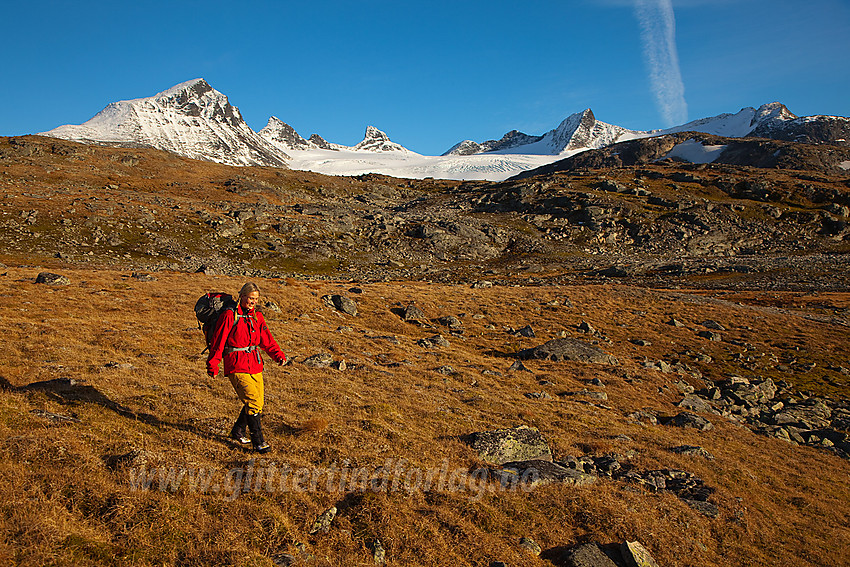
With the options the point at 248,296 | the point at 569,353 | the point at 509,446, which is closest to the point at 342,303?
the point at 569,353

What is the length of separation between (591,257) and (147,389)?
96.2 m

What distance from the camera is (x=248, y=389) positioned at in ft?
32.9

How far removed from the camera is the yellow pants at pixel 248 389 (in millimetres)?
9977

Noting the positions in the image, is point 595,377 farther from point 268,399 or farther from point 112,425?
point 112,425

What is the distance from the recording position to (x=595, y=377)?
82.7 ft

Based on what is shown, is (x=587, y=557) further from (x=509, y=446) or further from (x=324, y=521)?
(x=324, y=521)

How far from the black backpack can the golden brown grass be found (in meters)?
2.76

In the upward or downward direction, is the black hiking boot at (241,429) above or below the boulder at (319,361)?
above

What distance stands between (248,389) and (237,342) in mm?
1175

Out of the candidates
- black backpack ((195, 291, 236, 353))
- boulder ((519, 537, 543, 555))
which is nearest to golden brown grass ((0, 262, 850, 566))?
boulder ((519, 537, 543, 555))

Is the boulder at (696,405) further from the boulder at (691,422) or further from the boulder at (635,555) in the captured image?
the boulder at (635,555)

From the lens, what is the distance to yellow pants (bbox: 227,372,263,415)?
32.7 ft

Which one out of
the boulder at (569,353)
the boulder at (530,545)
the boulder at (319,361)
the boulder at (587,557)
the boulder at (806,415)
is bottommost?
the boulder at (806,415)

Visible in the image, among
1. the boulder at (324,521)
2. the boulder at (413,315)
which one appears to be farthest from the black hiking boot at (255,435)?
the boulder at (413,315)
